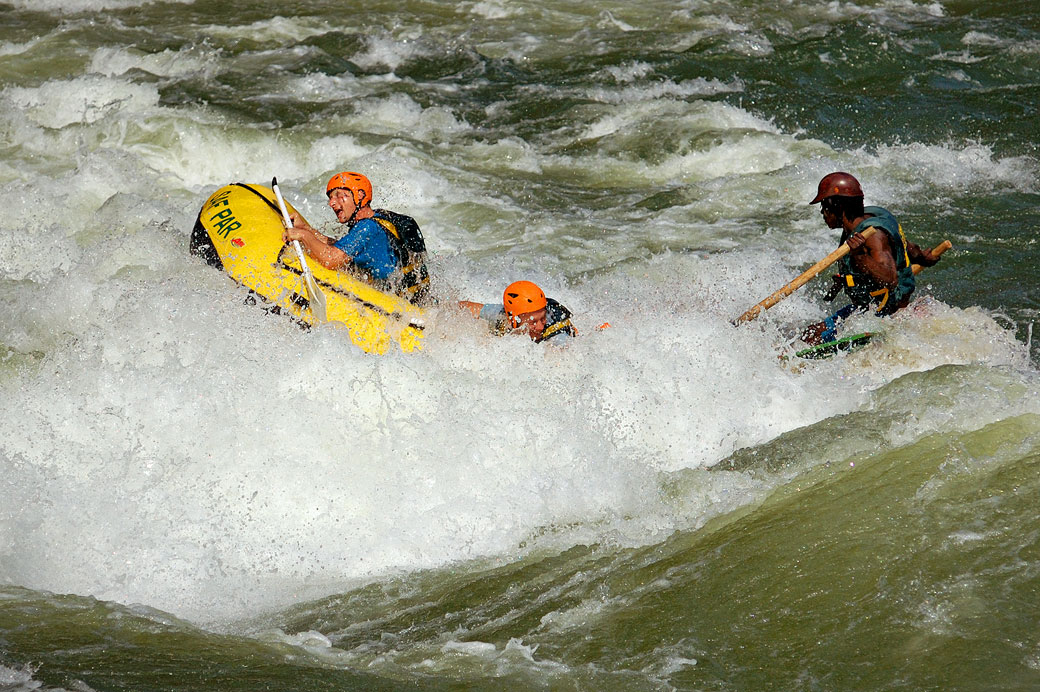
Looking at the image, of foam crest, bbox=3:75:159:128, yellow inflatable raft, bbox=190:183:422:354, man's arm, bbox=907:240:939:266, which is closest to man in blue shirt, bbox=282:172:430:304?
yellow inflatable raft, bbox=190:183:422:354

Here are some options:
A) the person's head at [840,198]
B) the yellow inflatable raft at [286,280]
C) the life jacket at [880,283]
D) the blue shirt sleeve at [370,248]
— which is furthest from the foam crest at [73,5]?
the life jacket at [880,283]

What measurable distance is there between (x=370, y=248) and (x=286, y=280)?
23.3 inches

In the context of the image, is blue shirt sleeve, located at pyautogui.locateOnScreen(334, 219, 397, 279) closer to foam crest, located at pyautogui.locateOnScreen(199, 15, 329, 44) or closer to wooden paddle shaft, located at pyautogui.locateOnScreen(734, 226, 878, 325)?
wooden paddle shaft, located at pyautogui.locateOnScreen(734, 226, 878, 325)

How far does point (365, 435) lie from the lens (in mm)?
5660

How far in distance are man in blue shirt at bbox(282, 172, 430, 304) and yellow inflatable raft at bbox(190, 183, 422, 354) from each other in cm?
11

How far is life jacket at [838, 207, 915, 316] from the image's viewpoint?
5.89 metres

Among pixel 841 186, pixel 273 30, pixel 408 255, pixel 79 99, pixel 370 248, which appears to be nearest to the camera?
pixel 841 186

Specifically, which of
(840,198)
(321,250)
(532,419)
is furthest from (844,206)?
(321,250)

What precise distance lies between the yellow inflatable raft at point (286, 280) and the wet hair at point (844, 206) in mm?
2443

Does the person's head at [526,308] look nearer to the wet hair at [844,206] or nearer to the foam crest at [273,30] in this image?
the wet hair at [844,206]

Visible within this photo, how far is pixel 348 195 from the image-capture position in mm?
6430

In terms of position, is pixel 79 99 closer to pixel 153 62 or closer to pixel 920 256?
pixel 153 62

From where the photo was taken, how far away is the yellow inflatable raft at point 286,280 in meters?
6.25

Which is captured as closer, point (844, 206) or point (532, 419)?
point (532, 419)
